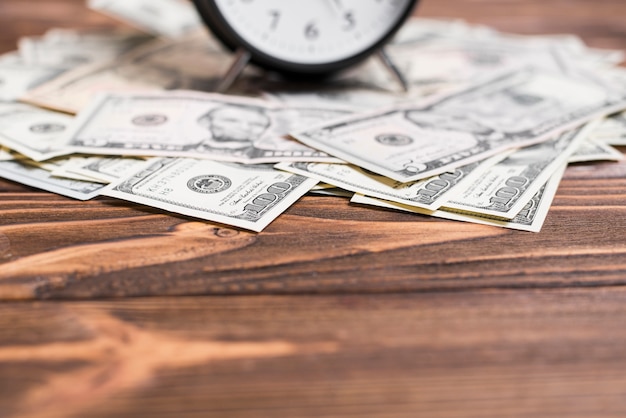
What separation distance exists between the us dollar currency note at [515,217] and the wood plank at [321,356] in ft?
0.36

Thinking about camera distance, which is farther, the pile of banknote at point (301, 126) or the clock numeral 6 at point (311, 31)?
the clock numeral 6 at point (311, 31)

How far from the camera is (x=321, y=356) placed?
0.57 m

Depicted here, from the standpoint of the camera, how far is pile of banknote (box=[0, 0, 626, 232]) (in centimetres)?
79

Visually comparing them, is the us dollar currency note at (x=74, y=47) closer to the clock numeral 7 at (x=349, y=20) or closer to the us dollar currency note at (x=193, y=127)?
the us dollar currency note at (x=193, y=127)

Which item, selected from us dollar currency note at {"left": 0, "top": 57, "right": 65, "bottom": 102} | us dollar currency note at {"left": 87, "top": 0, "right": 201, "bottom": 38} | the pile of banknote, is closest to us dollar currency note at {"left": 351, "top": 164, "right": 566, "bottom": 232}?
the pile of banknote

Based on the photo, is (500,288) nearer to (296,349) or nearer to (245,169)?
(296,349)

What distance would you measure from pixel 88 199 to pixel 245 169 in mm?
166

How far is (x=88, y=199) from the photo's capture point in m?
0.78

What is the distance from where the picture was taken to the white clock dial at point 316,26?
1014mm

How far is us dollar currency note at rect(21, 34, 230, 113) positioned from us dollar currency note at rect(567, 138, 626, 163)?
50cm

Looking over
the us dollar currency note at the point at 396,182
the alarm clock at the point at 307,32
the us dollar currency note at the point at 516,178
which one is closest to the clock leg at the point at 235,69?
the alarm clock at the point at 307,32

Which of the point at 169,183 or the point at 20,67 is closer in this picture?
the point at 169,183

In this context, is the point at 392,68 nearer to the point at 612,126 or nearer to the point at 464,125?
the point at 464,125

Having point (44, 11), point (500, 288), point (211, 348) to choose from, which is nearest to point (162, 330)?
point (211, 348)
